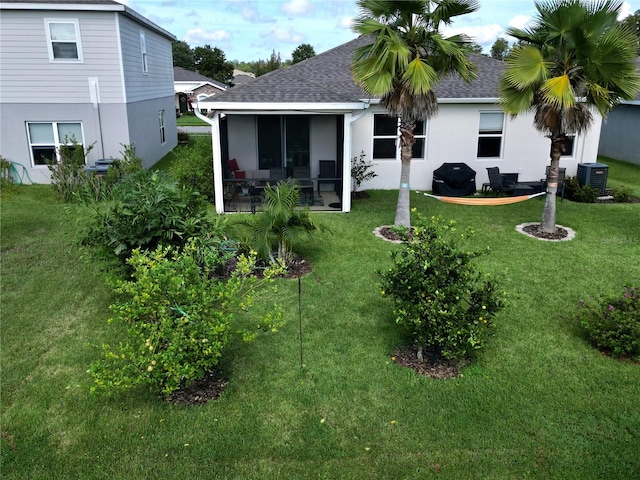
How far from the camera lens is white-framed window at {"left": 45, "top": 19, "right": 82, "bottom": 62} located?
567 inches

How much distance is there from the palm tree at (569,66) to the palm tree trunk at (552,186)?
3cm

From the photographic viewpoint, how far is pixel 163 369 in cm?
480

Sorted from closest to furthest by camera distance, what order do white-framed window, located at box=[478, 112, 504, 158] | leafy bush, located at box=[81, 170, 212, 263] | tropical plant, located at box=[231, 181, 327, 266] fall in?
1. leafy bush, located at box=[81, 170, 212, 263]
2. tropical plant, located at box=[231, 181, 327, 266]
3. white-framed window, located at box=[478, 112, 504, 158]

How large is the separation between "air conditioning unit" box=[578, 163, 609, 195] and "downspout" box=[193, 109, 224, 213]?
9.92 meters

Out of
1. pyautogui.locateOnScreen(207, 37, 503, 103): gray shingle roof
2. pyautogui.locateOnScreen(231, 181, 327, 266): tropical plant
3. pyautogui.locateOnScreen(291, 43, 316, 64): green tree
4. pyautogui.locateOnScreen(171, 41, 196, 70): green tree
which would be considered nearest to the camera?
pyautogui.locateOnScreen(231, 181, 327, 266): tropical plant

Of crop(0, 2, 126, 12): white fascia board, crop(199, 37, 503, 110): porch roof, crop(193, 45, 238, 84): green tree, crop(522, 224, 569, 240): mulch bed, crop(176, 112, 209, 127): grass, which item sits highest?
crop(193, 45, 238, 84): green tree

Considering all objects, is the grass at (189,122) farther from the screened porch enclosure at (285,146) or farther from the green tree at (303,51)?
the screened porch enclosure at (285,146)

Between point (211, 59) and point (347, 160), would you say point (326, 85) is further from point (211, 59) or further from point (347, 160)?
point (211, 59)

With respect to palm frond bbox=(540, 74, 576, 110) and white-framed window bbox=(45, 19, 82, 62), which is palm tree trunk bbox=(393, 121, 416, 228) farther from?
white-framed window bbox=(45, 19, 82, 62)

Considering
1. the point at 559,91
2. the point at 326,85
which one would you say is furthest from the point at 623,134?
the point at 559,91

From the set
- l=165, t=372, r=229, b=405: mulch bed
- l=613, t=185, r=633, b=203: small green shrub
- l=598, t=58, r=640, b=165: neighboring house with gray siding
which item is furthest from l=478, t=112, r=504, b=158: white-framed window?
l=165, t=372, r=229, b=405: mulch bed

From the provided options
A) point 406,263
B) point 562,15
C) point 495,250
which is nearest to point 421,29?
point 562,15

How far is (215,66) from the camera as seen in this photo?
2383 inches

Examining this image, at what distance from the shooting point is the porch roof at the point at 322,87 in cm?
1141
